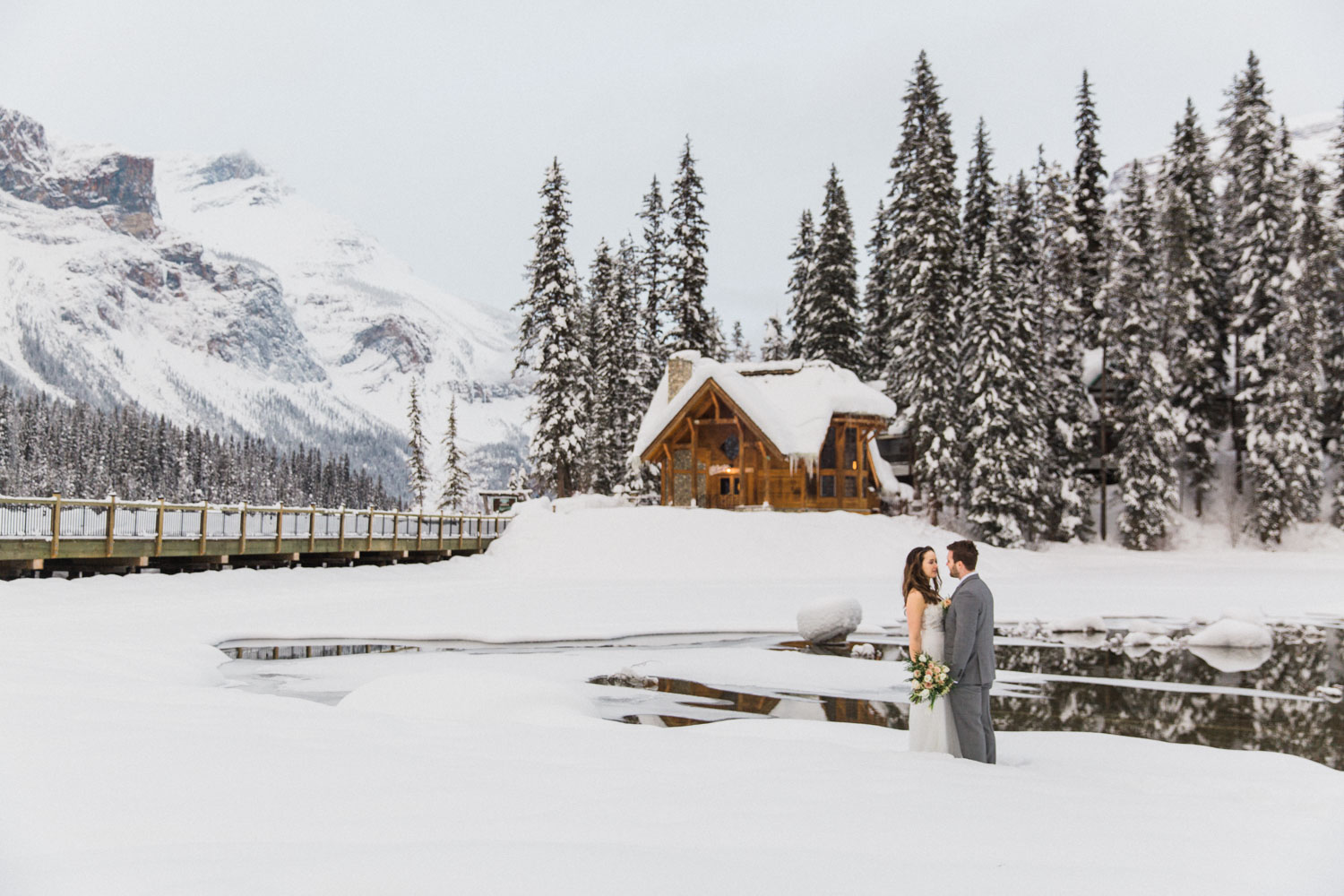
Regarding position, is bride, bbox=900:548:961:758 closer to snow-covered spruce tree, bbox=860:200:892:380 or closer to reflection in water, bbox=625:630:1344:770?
reflection in water, bbox=625:630:1344:770

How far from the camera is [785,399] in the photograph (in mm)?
38938

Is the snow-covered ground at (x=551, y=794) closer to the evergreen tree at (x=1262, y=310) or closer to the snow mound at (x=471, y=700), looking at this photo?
the snow mound at (x=471, y=700)

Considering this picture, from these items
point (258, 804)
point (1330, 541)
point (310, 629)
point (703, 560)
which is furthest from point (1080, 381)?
point (258, 804)

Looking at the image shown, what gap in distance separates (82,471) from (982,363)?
9346 cm

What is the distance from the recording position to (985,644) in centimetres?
727

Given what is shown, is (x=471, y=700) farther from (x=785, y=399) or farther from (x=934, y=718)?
(x=785, y=399)

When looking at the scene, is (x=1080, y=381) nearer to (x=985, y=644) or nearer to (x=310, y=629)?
(x=310, y=629)

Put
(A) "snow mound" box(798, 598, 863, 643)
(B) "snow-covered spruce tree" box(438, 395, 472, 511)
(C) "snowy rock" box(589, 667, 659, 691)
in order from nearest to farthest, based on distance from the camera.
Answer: (C) "snowy rock" box(589, 667, 659, 691) → (A) "snow mound" box(798, 598, 863, 643) → (B) "snow-covered spruce tree" box(438, 395, 472, 511)

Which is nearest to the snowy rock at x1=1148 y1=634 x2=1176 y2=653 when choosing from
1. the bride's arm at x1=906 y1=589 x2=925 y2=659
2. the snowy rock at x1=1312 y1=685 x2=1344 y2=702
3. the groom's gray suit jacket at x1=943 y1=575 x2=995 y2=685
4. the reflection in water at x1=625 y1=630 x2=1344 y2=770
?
the reflection in water at x1=625 y1=630 x2=1344 y2=770

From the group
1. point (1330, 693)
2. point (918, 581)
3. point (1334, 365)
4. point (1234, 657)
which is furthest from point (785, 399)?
point (918, 581)

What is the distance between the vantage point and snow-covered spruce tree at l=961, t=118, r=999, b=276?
4784 cm

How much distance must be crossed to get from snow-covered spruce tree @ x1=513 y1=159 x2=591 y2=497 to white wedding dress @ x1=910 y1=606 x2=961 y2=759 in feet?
115

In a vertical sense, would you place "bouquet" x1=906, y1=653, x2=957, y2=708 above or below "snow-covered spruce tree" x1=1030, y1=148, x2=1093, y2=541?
below

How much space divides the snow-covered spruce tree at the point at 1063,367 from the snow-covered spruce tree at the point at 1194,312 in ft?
13.1
